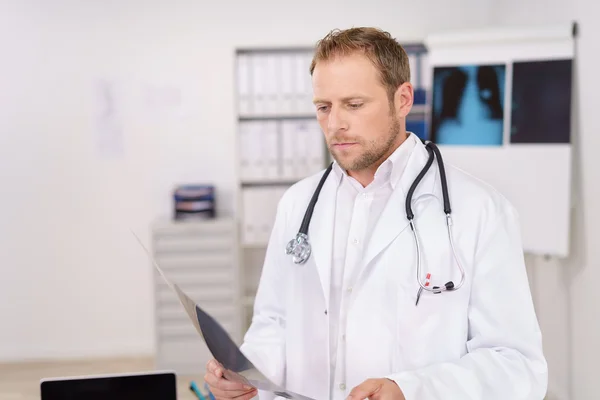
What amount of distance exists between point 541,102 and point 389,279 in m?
1.72

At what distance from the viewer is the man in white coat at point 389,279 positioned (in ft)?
3.94

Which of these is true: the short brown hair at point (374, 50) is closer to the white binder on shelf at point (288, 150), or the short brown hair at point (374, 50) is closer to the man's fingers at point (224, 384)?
the man's fingers at point (224, 384)

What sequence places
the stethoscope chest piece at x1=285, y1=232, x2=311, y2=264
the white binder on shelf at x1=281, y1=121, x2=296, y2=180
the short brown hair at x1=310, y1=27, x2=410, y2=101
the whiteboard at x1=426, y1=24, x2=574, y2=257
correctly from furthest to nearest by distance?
the white binder on shelf at x1=281, y1=121, x2=296, y2=180
the whiteboard at x1=426, y1=24, x2=574, y2=257
the stethoscope chest piece at x1=285, y1=232, x2=311, y2=264
the short brown hair at x1=310, y1=27, x2=410, y2=101

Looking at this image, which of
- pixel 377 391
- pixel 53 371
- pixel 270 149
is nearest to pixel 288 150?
pixel 270 149

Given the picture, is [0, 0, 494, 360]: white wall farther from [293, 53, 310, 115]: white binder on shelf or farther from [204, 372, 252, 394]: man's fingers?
[204, 372, 252, 394]: man's fingers

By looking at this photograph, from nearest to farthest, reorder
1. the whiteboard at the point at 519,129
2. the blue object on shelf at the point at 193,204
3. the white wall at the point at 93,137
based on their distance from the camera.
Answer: the whiteboard at the point at 519,129 → the blue object on shelf at the point at 193,204 → the white wall at the point at 93,137

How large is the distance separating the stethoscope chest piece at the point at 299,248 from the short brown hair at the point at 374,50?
1.19 ft

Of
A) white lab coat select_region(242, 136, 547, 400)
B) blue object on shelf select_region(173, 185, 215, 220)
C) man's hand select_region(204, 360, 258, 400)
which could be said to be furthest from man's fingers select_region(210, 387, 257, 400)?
blue object on shelf select_region(173, 185, 215, 220)

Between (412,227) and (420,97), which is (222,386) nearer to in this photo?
(412,227)

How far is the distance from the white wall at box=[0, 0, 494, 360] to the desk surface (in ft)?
0.36

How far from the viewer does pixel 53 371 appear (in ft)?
12.0

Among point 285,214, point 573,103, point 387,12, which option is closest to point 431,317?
point 285,214

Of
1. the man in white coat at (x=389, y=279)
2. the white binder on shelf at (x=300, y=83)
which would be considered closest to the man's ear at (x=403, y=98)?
the man in white coat at (x=389, y=279)

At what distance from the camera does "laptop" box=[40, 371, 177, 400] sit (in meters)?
1.38
